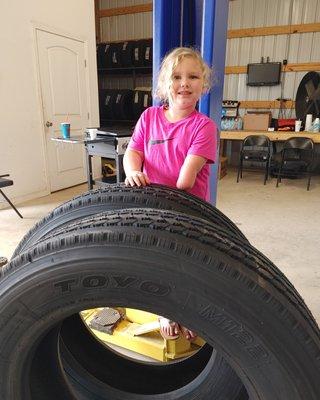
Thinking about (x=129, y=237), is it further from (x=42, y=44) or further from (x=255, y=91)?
(x=255, y=91)

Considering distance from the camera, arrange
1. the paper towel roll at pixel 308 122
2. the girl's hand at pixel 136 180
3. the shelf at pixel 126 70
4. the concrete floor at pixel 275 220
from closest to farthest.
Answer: the girl's hand at pixel 136 180 → the concrete floor at pixel 275 220 → the paper towel roll at pixel 308 122 → the shelf at pixel 126 70

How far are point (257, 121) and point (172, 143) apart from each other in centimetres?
545

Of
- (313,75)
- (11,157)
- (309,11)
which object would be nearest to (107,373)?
(11,157)

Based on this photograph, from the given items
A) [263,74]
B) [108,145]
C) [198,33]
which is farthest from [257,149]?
[198,33]

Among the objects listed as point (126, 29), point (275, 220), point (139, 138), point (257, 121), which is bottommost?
point (275, 220)

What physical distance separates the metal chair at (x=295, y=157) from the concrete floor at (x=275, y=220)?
0.83 feet

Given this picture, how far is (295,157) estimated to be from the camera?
577 cm

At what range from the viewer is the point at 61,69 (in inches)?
197

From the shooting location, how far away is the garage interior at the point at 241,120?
10.8 feet

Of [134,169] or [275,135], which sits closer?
[134,169]

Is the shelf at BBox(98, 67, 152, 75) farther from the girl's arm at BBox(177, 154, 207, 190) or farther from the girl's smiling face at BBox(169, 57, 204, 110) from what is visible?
the girl's arm at BBox(177, 154, 207, 190)

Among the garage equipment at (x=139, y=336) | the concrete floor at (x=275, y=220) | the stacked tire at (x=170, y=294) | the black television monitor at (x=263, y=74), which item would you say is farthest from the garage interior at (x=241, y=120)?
the stacked tire at (x=170, y=294)

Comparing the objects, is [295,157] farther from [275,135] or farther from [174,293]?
[174,293]

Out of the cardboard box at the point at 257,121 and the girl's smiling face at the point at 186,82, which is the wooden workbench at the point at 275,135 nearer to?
the cardboard box at the point at 257,121
